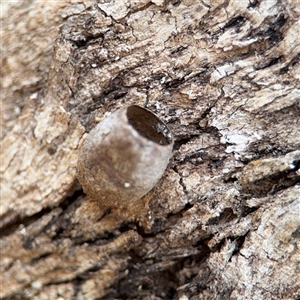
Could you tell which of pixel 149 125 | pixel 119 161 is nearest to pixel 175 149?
pixel 149 125

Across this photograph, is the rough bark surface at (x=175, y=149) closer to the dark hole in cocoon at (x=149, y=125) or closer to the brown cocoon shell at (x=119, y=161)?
the dark hole in cocoon at (x=149, y=125)

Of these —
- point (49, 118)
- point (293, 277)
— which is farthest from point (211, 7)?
point (293, 277)

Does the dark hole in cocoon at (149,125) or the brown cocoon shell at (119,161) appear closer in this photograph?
the brown cocoon shell at (119,161)

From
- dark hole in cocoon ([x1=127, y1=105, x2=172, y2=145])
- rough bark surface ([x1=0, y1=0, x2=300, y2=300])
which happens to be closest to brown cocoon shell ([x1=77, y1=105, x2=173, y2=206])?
dark hole in cocoon ([x1=127, y1=105, x2=172, y2=145])

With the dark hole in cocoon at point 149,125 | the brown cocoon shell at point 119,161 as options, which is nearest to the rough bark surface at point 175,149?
the dark hole in cocoon at point 149,125

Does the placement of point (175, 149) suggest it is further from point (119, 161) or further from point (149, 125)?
point (119, 161)
